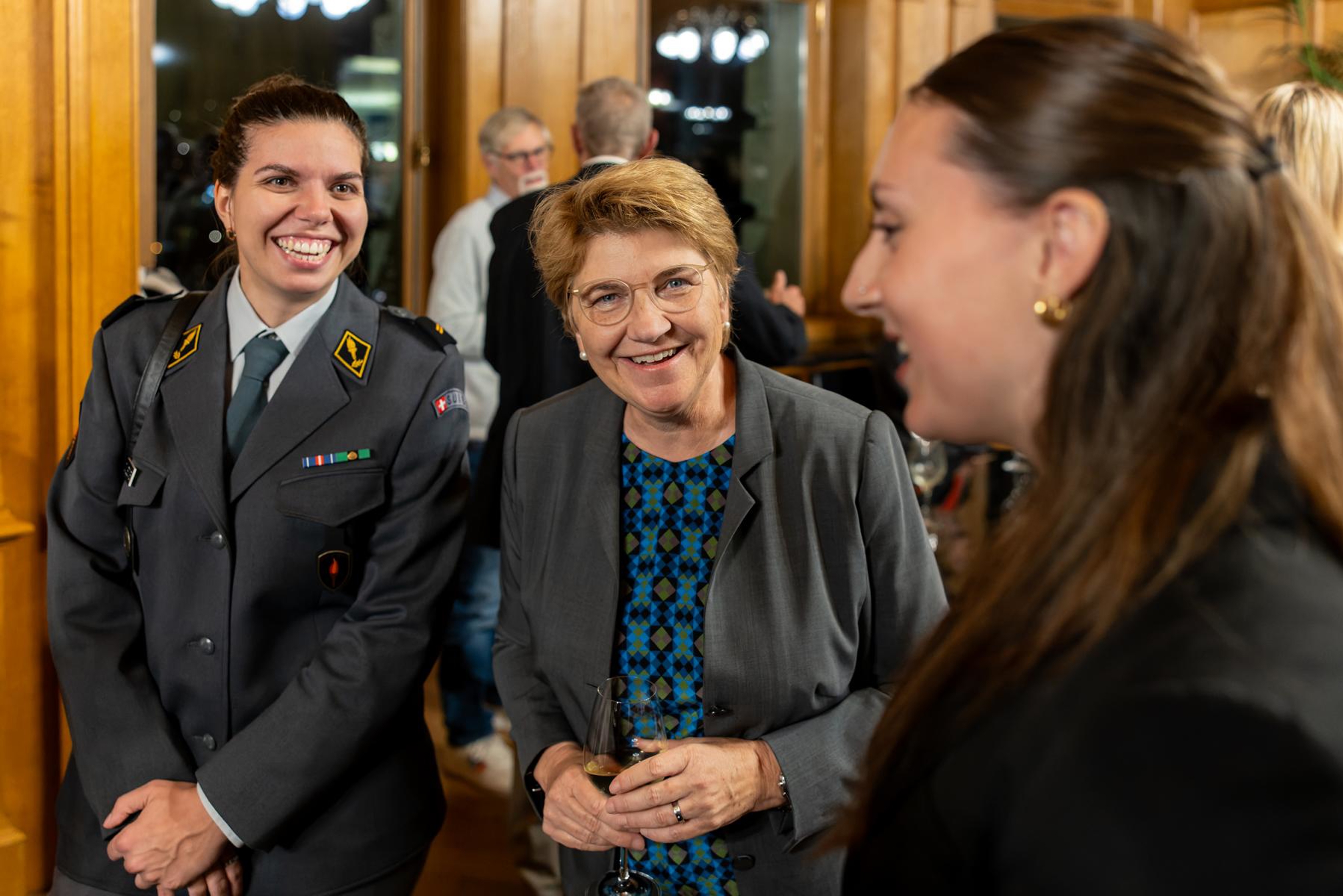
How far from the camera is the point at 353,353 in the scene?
1.94 metres

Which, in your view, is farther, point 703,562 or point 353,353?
Answer: point 353,353

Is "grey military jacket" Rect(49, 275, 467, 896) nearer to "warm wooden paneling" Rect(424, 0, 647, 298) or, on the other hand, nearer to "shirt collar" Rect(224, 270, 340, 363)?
"shirt collar" Rect(224, 270, 340, 363)

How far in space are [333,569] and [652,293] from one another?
620mm

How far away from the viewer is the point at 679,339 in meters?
1.83

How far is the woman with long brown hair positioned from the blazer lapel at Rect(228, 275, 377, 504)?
1.11 meters

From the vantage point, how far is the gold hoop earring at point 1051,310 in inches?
35.6

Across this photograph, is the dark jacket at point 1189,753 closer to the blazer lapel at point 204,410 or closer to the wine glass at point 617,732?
the wine glass at point 617,732

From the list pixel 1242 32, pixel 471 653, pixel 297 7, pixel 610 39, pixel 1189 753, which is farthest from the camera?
pixel 1242 32

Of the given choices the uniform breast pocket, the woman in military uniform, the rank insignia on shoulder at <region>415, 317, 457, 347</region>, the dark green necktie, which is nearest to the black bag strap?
the woman in military uniform

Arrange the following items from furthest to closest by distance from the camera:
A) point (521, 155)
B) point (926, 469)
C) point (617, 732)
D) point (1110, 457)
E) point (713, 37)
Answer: point (713, 37), point (521, 155), point (926, 469), point (617, 732), point (1110, 457)

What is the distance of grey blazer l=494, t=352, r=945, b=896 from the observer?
5.67 ft

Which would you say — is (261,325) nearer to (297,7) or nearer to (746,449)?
(746,449)

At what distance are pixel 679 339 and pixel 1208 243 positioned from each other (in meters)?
1.02

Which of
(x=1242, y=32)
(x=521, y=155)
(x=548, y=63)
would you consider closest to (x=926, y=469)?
(x=521, y=155)
